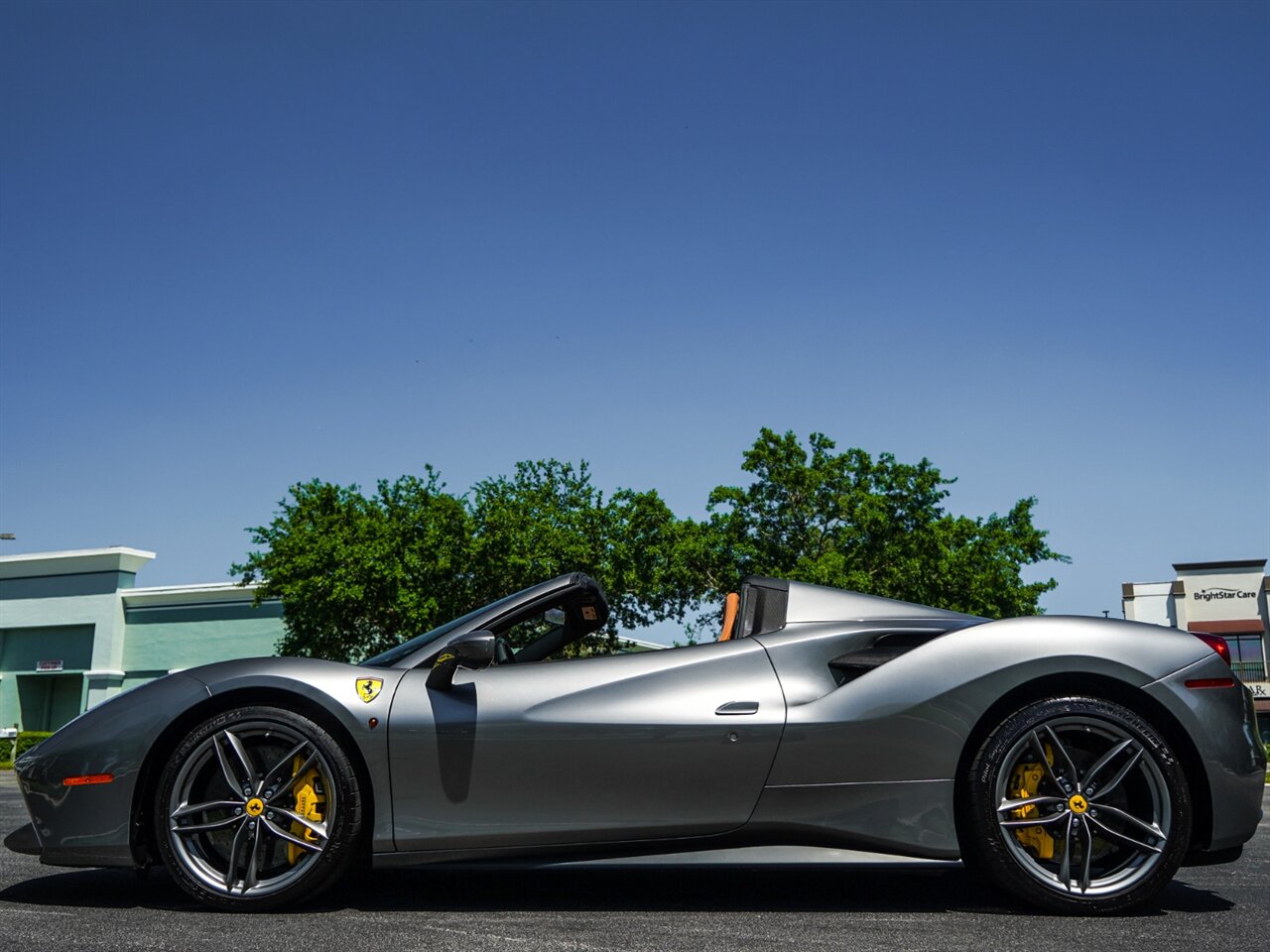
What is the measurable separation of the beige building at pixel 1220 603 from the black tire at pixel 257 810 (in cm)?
5204

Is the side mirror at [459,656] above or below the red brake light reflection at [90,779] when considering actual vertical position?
above

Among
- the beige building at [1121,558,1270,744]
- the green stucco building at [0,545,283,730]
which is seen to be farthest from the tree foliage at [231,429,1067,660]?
the beige building at [1121,558,1270,744]

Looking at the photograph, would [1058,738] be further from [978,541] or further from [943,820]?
[978,541]

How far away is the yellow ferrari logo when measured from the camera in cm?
385

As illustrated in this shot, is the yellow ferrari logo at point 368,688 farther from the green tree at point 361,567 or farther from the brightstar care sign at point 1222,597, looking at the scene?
the brightstar care sign at point 1222,597

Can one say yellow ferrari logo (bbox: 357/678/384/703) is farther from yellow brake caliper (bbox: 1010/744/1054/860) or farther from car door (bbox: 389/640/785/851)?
yellow brake caliper (bbox: 1010/744/1054/860)

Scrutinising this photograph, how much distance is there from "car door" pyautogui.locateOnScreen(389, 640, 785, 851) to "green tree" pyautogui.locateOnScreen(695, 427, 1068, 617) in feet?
90.8

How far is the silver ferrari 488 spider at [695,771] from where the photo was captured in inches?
145

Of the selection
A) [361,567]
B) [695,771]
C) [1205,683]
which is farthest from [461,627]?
[361,567]

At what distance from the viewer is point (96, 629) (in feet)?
141

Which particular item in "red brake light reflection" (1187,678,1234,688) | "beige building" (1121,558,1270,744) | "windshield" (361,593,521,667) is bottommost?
"red brake light reflection" (1187,678,1234,688)

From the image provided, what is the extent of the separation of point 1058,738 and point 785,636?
3.20 feet

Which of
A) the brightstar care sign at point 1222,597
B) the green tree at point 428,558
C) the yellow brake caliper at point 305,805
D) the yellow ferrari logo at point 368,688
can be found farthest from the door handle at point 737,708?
the brightstar care sign at point 1222,597

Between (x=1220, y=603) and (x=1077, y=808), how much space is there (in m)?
54.3
